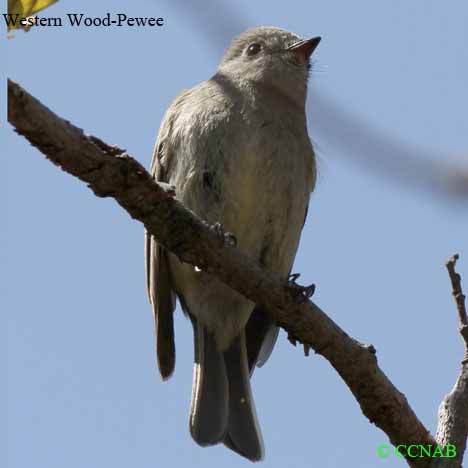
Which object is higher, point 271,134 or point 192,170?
point 271,134

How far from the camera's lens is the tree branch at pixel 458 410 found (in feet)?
14.3

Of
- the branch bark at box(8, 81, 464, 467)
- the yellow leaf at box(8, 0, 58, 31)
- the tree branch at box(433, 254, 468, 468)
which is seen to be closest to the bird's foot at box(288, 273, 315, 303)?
the branch bark at box(8, 81, 464, 467)

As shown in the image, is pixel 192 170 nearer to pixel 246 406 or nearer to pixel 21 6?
pixel 246 406

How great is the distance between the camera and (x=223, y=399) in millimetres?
5898

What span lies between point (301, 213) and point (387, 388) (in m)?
1.80

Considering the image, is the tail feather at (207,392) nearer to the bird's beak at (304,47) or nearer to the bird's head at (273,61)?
the bird's head at (273,61)

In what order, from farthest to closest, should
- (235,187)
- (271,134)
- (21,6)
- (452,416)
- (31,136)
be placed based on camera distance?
(271,134), (235,187), (452,416), (31,136), (21,6)

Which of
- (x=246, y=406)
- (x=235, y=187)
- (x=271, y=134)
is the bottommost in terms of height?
Result: (x=246, y=406)

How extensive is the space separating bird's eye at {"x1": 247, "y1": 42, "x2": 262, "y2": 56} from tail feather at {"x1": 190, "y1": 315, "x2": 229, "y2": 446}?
228cm

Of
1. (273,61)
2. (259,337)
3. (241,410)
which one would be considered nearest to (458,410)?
(241,410)

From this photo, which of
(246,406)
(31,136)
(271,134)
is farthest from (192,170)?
(31,136)

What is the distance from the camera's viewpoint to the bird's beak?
269 inches

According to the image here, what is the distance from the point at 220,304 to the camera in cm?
606

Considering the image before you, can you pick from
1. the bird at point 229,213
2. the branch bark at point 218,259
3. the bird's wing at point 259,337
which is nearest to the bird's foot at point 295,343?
the branch bark at point 218,259
